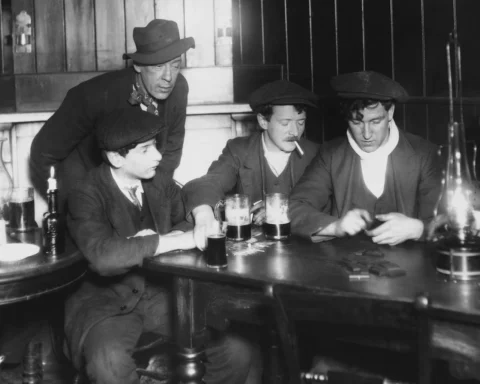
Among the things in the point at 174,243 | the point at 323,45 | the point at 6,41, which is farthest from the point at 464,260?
the point at 6,41

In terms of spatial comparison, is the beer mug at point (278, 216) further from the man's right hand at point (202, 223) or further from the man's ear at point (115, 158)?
the man's ear at point (115, 158)

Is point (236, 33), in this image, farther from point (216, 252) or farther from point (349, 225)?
point (216, 252)

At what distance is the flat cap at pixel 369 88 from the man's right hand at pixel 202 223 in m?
0.81

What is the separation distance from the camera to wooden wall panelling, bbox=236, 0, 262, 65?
4.65 m

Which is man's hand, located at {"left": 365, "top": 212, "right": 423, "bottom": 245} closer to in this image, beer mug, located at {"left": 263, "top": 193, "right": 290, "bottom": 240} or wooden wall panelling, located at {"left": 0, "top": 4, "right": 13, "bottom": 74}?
beer mug, located at {"left": 263, "top": 193, "right": 290, "bottom": 240}

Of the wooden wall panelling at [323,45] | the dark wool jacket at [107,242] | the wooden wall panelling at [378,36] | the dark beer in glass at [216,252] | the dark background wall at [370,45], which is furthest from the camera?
the wooden wall panelling at [323,45]

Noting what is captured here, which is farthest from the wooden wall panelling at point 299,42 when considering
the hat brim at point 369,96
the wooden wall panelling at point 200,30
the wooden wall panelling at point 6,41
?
the wooden wall panelling at point 6,41

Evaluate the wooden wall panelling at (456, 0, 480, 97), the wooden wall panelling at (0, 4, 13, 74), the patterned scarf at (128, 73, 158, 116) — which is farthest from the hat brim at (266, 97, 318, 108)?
the wooden wall panelling at (0, 4, 13, 74)

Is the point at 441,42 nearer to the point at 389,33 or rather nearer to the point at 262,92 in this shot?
the point at 389,33

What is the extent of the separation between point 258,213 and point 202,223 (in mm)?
365

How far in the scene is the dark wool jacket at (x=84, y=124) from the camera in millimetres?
3682

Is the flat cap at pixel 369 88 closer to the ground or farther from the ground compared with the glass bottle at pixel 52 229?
farther from the ground

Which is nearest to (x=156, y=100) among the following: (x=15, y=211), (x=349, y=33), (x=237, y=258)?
(x=15, y=211)

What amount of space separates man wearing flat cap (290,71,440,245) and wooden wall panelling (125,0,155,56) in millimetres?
1811
